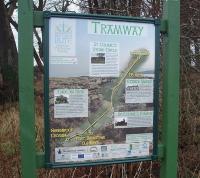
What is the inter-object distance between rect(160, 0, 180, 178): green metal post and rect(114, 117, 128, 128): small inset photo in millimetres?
422

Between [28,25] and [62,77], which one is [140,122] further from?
[28,25]

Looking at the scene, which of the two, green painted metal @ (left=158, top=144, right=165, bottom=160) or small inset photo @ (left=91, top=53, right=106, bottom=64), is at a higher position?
small inset photo @ (left=91, top=53, right=106, bottom=64)

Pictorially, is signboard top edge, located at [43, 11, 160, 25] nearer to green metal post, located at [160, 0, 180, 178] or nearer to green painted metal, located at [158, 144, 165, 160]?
green metal post, located at [160, 0, 180, 178]

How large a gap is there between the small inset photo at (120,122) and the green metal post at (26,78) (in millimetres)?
682

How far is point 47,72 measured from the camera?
12.0 ft

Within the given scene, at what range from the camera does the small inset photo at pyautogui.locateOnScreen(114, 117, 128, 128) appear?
12.7ft

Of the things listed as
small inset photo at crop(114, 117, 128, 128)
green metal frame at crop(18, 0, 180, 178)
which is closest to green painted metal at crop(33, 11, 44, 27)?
green metal frame at crop(18, 0, 180, 178)

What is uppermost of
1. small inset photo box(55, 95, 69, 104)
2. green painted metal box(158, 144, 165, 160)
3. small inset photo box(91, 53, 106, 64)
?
small inset photo box(91, 53, 106, 64)

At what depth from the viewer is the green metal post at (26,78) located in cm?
367

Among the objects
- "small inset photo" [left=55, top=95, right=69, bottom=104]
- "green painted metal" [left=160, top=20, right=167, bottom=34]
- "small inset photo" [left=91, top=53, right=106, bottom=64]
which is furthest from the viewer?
"green painted metal" [left=160, top=20, right=167, bottom=34]

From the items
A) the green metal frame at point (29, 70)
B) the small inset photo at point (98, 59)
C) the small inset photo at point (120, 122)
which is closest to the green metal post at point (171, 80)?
the green metal frame at point (29, 70)

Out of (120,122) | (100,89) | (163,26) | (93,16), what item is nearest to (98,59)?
(100,89)

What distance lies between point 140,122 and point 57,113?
2.38 ft

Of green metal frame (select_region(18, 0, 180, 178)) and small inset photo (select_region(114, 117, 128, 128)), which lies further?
small inset photo (select_region(114, 117, 128, 128))
